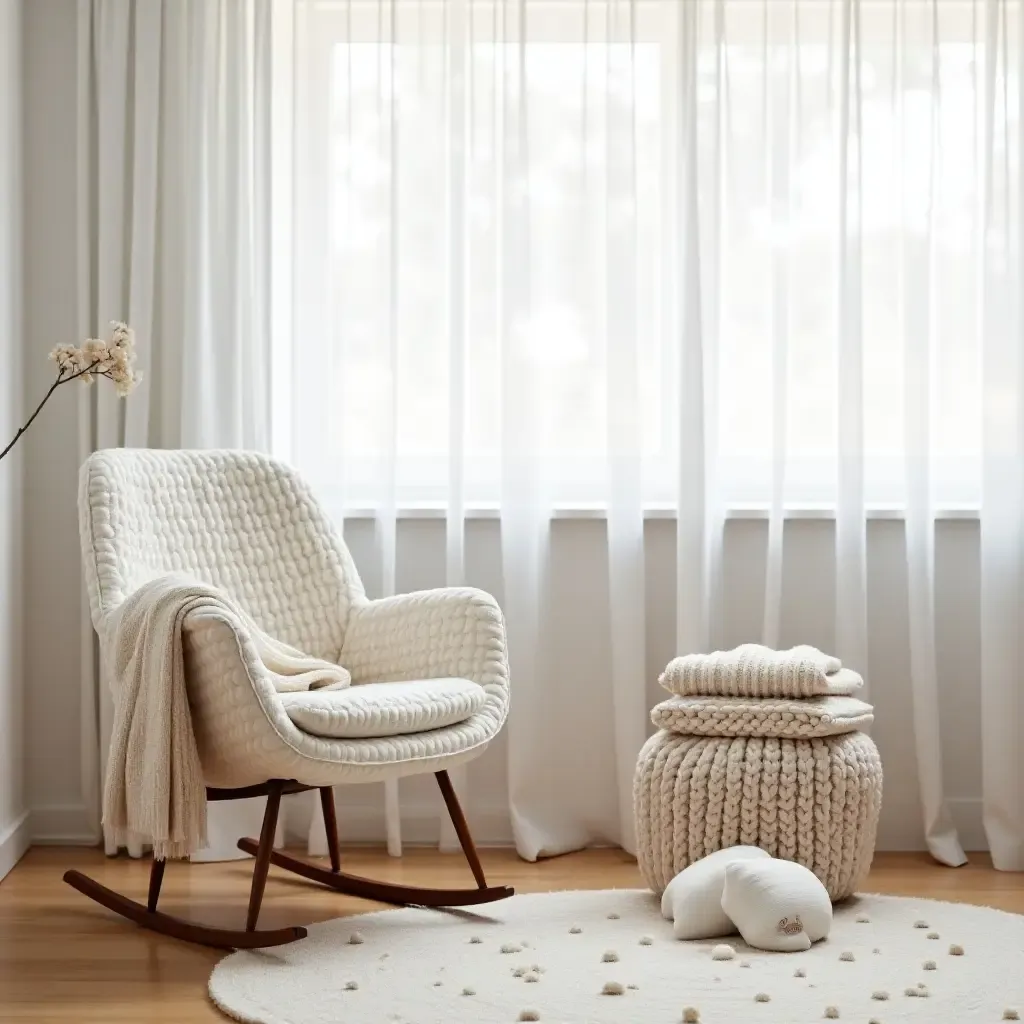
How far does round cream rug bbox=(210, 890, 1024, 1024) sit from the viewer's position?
2.17m

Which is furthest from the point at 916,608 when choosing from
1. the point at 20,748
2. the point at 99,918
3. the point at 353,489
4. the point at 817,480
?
the point at 20,748

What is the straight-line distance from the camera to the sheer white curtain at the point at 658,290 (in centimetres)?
338

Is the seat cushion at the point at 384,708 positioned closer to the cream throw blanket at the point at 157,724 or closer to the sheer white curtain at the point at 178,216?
the cream throw blanket at the point at 157,724

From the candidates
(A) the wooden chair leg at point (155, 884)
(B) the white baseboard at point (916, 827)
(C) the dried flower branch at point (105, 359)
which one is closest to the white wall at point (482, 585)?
(B) the white baseboard at point (916, 827)

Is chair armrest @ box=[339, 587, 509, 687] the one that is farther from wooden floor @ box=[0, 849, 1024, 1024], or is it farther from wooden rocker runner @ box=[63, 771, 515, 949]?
wooden floor @ box=[0, 849, 1024, 1024]

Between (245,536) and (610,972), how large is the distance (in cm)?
125

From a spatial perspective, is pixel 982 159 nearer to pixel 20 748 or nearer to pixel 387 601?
pixel 387 601

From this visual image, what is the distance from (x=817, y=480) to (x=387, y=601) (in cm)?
116

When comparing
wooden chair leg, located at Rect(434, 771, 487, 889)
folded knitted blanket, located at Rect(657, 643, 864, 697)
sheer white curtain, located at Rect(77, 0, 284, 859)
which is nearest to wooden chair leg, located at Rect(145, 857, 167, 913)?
wooden chair leg, located at Rect(434, 771, 487, 889)

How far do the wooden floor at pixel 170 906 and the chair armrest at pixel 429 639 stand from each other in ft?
1.59

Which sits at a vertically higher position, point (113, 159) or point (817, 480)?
point (113, 159)

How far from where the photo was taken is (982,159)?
3383mm

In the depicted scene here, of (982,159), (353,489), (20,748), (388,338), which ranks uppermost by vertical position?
(982,159)

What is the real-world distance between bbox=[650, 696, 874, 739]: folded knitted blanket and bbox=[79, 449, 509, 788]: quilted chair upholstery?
35 cm
